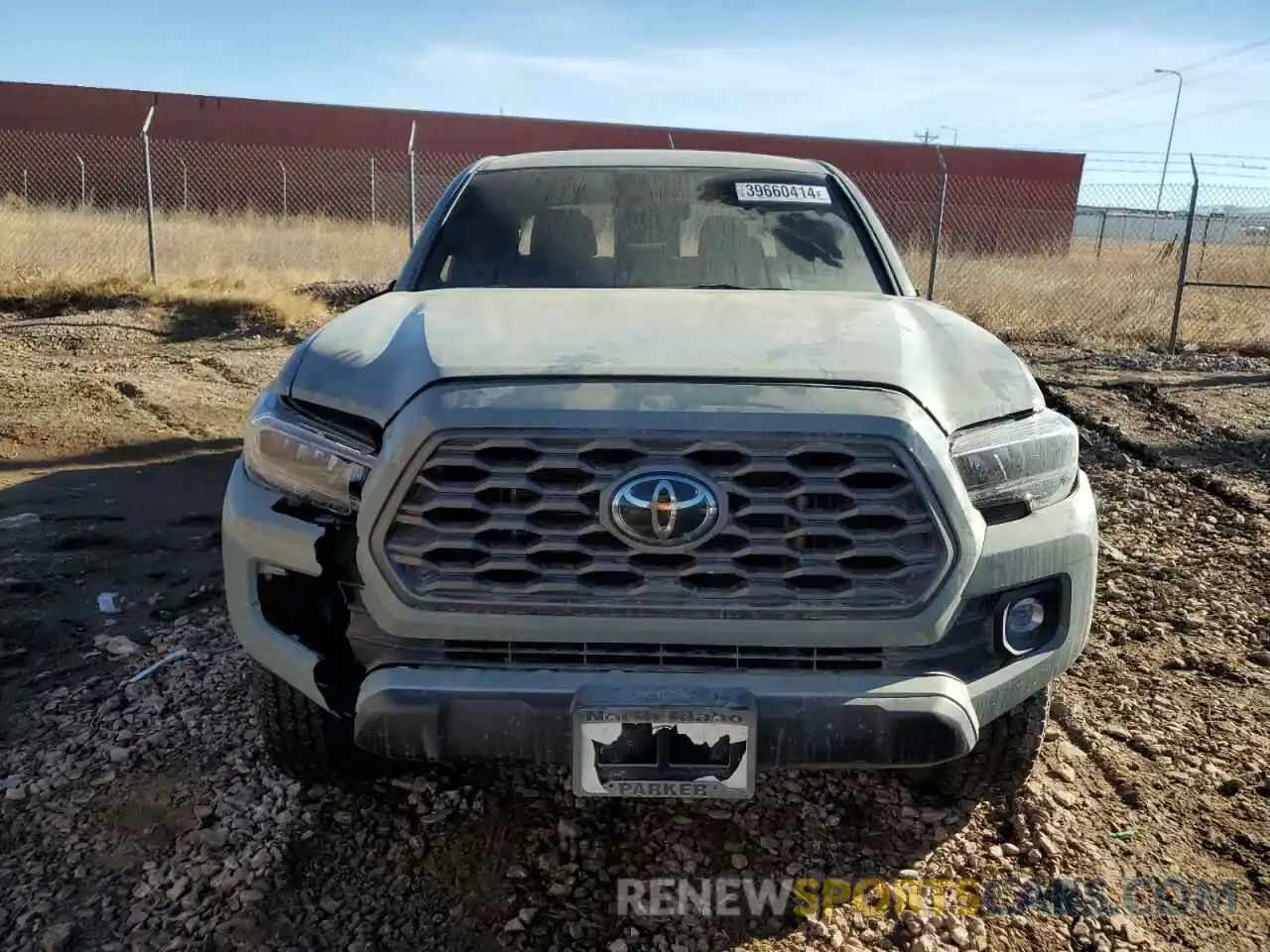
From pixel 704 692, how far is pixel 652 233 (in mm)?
1998

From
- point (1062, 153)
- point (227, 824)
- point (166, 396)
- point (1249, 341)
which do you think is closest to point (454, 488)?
point (227, 824)

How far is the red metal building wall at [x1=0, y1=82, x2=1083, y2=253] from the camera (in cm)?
2191

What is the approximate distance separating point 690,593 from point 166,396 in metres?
6.50

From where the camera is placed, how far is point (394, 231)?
18547 millimetres

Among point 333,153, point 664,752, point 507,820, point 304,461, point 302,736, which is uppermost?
point 333,153

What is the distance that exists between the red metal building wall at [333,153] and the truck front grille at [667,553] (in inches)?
801

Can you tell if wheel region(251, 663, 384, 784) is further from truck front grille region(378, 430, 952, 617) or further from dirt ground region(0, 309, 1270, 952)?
truck front grille region(378, 430, 952, 617)

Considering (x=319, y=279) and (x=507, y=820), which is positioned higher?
(x=319, y=279)

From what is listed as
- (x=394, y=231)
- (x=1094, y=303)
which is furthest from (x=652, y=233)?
(x=394, y=231)

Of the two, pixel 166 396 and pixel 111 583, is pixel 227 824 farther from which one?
pixel 166 396

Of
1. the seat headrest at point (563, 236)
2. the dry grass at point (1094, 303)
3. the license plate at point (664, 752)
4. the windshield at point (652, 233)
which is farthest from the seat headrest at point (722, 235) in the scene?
the dry grass at point (1094, 303)

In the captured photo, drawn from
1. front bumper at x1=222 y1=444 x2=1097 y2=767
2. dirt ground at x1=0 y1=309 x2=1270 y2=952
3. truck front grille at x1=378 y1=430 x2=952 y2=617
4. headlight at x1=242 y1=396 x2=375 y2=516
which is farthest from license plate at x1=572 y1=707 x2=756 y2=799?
headlight at x1=242 y1=396 x2=375 y2=516

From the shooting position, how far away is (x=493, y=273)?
336 cm

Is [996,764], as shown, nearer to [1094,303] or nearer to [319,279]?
[1094,303]
